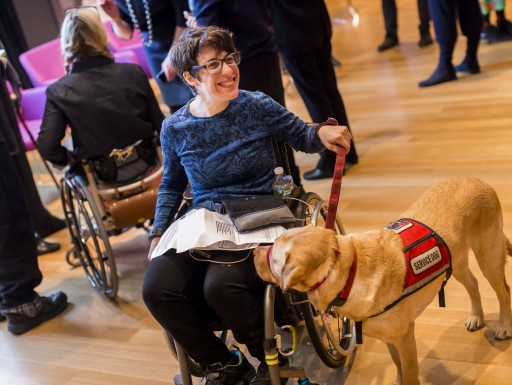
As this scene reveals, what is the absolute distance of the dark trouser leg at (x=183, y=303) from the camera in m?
2.06

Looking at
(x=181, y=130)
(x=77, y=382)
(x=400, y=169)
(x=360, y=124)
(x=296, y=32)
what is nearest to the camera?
(x=181, y=130)

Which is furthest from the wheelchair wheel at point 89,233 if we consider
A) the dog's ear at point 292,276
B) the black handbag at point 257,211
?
the dog's ear at point 292,276

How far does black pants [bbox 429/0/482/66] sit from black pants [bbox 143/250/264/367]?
3.52 meters

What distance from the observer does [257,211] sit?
2.10 meters

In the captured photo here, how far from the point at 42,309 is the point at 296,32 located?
1.90 meters

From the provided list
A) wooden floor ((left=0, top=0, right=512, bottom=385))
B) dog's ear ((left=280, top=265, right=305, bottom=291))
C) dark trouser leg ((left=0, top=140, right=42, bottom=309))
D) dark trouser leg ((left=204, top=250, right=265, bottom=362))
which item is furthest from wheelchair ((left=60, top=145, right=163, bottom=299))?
dog's ear ((left=280, top=265, right=305, bottom=291))

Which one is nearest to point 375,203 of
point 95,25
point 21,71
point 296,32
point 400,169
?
point 400,169

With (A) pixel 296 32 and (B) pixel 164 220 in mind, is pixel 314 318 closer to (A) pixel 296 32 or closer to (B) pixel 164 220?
(B) pixel 164 220

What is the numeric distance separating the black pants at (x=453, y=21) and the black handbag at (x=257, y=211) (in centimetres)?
334

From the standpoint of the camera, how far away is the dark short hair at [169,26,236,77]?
218cm

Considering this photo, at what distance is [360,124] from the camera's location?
475 cm

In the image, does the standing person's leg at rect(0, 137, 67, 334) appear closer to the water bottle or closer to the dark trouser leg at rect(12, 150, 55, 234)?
the dark trouser leg at rect(12, 150, 55, 234)

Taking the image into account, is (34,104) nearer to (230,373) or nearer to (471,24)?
(471,24)

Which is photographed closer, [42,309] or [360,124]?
[42,309]
